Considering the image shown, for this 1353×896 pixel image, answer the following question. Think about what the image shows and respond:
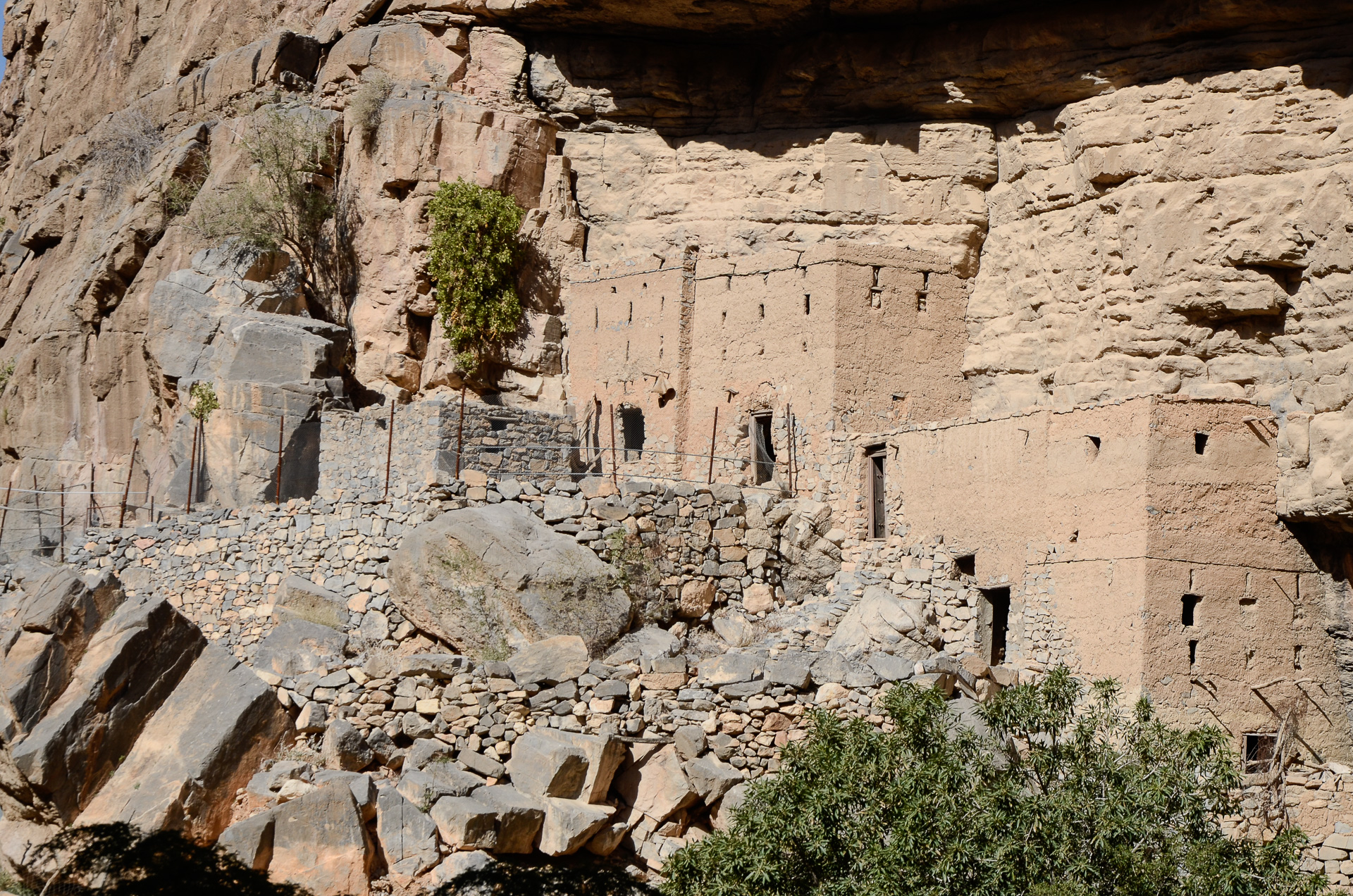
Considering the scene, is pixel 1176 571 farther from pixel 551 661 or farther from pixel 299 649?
pixel 299 649

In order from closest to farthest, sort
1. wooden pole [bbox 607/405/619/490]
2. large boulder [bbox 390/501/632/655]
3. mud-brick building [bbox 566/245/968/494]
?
large boulder [bbox 390/501/632/655] → mud-brick building [bbox 566/245/968/494] → wooden pole [bbox 607/405/619/490]

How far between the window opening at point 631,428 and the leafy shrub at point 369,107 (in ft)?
25.7

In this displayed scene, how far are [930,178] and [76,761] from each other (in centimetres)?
1827

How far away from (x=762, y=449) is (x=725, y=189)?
6.17 m

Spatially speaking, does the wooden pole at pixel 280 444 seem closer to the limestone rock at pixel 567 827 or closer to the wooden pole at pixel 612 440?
the wooden pole at pixel 612 440

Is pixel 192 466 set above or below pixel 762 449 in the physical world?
below

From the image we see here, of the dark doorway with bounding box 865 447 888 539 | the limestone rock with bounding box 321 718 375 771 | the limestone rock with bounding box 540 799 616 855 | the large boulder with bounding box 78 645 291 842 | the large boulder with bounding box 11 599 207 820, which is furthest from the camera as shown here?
the dark doorway with bounding box 865 447 888 539

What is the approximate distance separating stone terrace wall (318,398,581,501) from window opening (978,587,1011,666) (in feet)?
23.0

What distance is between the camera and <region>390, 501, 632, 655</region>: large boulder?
20.5 meters

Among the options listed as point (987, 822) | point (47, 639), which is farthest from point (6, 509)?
point (987, 822)

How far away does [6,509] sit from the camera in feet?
92.4

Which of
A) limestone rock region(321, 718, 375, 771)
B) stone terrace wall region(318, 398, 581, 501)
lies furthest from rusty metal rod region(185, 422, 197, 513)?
limestone rock region(321, 718, 375, 771)

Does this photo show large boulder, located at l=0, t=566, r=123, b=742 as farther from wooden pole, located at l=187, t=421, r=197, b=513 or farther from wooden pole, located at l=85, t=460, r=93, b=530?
wooden pole, located at l=85, t=460, r=93, b=530

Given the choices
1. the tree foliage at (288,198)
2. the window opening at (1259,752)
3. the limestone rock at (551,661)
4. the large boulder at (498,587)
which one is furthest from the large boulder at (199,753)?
the tree foliage at (288,198)
